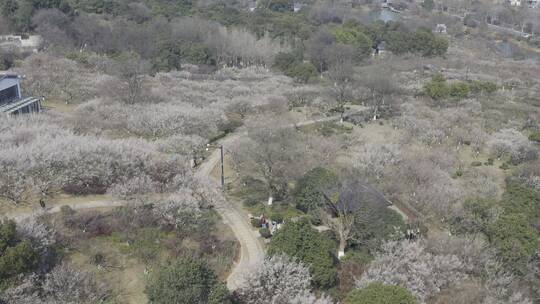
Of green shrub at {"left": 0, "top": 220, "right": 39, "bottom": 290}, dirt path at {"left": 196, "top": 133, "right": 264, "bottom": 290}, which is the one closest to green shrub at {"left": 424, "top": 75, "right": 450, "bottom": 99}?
dirt path at {"left": 196, "top": 133, "right": 264, "bottom": 290}

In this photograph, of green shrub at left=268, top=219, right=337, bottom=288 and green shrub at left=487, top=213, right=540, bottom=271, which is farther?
green shrub at left=487, top=213, right=540, bottom=271

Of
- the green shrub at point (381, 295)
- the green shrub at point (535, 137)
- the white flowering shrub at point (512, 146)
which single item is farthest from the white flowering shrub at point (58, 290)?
the green shrub at point (535, 137)

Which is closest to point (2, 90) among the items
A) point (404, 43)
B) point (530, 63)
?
point (404, 43)

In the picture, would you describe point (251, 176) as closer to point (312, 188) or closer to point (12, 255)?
point (312, 188)

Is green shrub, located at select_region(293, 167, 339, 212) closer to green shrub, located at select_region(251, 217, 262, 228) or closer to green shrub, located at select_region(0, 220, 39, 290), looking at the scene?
green shrub, located at select_region(251, 217, 262, 228)

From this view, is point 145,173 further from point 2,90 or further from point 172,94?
point 172,94

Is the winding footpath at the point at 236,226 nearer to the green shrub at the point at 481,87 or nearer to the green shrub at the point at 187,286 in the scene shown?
the green shrub at the point at 187,286

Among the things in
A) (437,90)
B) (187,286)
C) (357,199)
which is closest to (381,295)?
(187,286)
